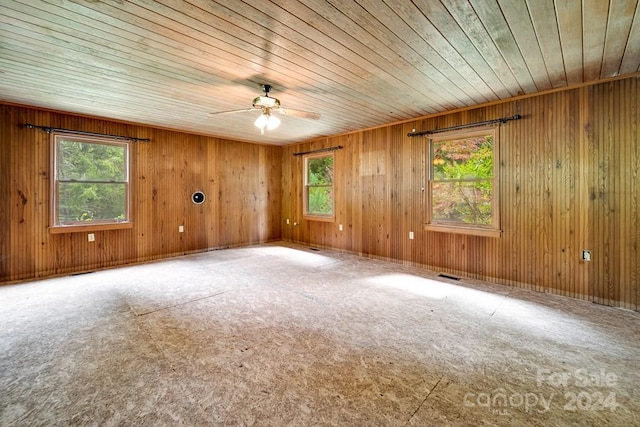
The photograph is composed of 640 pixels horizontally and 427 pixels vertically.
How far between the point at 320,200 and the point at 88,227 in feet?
14.2

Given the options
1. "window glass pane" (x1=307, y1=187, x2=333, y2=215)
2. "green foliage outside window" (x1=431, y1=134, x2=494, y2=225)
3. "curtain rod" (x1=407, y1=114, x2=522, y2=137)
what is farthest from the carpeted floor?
"window glass pane" (x1=307, y1=187, x2=333, y2=215)

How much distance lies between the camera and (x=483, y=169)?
400 cm

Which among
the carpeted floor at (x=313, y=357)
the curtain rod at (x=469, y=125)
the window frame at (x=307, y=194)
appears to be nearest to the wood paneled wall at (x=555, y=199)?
the curtain rod at (x=469, y=125)

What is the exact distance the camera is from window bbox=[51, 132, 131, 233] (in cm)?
423

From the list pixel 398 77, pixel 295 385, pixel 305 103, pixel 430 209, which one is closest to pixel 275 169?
pixel 305 103

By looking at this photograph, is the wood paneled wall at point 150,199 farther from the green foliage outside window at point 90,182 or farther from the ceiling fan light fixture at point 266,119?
the ceiling fan light fixture at point 266,119

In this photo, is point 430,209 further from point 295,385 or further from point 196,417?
point 196,417

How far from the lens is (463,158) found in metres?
4.21

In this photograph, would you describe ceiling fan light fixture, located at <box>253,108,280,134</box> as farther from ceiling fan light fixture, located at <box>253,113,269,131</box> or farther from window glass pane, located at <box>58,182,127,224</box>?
window glass pane, located at <box>58,182,127,224</box>

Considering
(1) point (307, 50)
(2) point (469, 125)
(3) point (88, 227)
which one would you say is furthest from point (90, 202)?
(2) point (469, 125)

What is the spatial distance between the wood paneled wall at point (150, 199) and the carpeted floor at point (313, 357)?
3.02 ft

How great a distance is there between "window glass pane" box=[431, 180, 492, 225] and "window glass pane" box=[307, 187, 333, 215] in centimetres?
241

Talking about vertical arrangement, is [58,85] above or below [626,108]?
above

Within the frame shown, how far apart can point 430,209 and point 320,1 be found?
3.49 metres
